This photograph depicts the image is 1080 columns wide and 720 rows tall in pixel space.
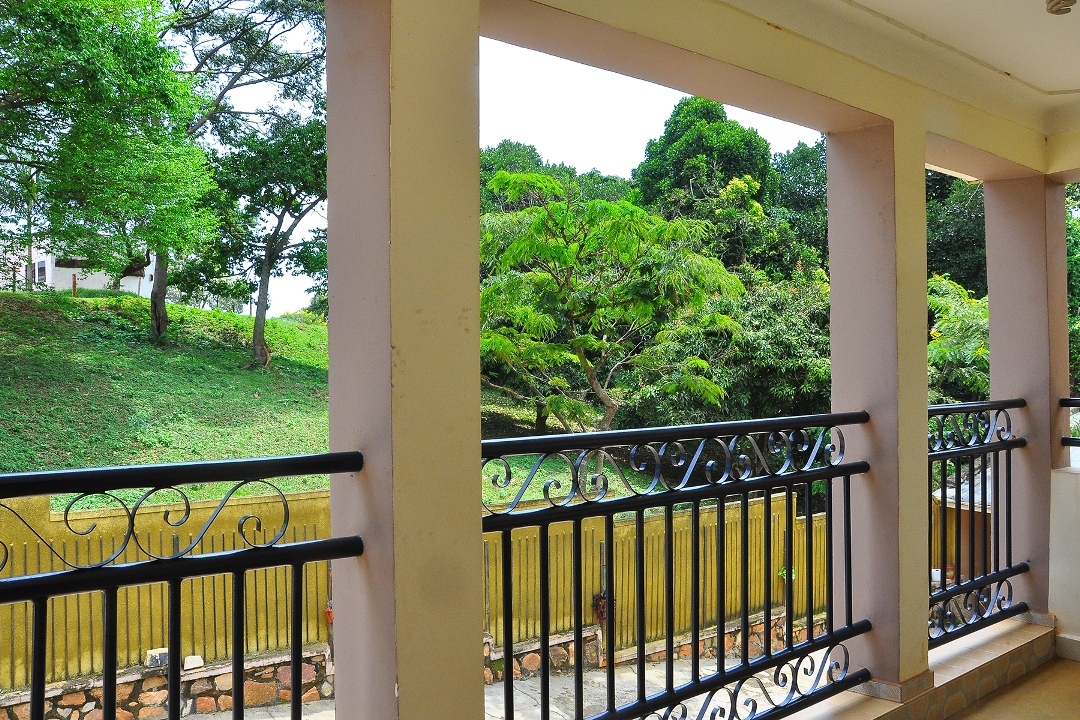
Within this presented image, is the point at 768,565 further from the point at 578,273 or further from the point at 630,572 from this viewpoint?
the point at 578,273

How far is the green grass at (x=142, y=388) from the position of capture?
11781mm

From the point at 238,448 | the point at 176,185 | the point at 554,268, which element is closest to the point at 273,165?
the point at 176,185

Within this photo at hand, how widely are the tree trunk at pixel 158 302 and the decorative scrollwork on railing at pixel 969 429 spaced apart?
12753 mm

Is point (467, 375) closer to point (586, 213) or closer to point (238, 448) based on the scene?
point (586, 213)

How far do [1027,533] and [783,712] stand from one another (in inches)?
66.6

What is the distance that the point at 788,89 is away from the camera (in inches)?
81.1

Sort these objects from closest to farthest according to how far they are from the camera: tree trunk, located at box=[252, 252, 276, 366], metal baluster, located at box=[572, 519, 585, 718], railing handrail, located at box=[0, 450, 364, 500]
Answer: railing handrail, located at box=[0, 450, 364, 500]
metal baluster, located at box=[572, 519, 585, 718]
tree trunk, located at box=[252, 252, 276, 366]

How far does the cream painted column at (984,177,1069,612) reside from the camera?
311cm

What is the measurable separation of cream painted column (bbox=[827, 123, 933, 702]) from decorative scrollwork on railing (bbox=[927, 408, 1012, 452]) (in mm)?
319

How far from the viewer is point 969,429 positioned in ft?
9.46

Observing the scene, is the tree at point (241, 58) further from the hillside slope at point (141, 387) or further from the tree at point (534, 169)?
the tree at point (534, 169)

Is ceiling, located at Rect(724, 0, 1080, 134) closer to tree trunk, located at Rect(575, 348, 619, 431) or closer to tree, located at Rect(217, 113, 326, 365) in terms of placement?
tree trunk, located at Rect(575, 348, 619, 431)

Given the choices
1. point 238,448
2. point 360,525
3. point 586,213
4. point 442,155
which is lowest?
point 238,448

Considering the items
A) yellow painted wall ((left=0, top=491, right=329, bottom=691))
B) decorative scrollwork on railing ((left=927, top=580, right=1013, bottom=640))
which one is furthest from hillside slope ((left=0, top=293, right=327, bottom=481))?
decorative scrollwork on railing ((left=927, top=580, right=1013, bottom=640))
